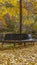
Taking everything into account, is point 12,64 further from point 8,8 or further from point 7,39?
point 8,8

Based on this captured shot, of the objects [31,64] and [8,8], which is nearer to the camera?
[31,64]

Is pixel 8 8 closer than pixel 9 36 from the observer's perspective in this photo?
No

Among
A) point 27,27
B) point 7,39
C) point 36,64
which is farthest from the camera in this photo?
point 27,27

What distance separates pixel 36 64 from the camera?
4535 millimetres

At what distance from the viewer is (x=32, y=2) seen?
35.1 ft

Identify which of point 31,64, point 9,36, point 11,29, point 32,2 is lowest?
point 11,29

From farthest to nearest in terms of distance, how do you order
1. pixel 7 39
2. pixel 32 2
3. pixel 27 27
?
pixel 27 27 → pixel 32 2 → pixel 7 39

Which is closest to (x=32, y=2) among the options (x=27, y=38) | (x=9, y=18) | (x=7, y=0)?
(x=7, y=0)

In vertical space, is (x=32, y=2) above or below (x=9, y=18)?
above

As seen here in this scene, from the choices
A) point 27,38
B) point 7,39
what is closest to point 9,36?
point 7,39

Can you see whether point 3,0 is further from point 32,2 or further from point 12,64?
point 12,64

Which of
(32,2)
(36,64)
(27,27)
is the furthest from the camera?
(27,27)

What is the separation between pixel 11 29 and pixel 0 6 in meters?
3.59

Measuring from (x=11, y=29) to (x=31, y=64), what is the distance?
8.96m
